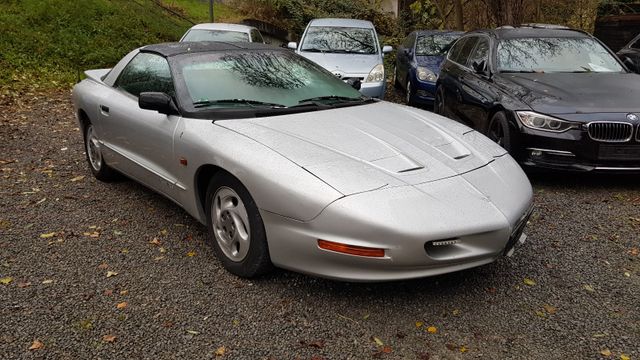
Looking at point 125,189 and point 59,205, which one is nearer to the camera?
point 59,205

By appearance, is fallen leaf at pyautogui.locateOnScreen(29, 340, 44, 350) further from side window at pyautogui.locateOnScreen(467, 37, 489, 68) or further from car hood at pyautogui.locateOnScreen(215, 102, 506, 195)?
side window at pyautogui.locateOnScreen(467, 37, 489, 68)

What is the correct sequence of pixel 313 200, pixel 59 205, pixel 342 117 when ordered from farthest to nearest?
pixel 59 205, pixel 342 117, pixel 313 200

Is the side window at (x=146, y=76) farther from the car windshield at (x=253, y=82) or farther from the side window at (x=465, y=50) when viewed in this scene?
the side window at (x=465, y=50)

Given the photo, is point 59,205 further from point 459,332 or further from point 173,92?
point 459,332

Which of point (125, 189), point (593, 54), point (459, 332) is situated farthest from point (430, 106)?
point (459, 332)

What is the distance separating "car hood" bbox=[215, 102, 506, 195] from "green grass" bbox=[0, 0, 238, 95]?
860cm

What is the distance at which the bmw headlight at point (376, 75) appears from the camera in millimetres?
9156

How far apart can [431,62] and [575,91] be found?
4.82 meters

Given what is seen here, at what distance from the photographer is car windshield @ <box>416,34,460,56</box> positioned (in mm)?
10922

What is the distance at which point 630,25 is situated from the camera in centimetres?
1308

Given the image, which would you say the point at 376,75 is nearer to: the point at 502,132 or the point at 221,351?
the point at 502,132

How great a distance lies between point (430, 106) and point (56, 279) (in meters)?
7.38

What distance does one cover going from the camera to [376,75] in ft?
30.2

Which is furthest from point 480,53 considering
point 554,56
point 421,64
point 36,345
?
point 36,345
